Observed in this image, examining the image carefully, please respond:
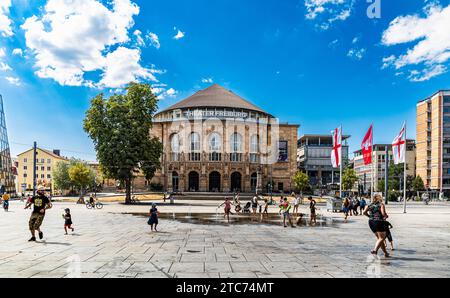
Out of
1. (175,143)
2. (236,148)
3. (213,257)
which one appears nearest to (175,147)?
(175,143)

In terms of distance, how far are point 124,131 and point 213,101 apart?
146 ft

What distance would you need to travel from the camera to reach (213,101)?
3250 inches

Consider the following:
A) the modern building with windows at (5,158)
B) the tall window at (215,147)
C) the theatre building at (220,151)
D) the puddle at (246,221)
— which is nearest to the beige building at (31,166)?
the modern building with windows at (5,158)

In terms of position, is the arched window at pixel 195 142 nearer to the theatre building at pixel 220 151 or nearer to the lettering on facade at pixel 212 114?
the theatre building at pixel 220 151

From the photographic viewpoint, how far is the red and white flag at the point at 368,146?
2824cm

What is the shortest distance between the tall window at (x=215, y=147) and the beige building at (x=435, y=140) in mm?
61505

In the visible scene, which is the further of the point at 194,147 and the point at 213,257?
the point at 194,147

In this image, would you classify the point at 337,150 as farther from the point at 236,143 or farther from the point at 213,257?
the point at 236,143

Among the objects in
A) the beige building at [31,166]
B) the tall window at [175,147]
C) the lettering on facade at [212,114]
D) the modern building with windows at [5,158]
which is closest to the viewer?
the modern building with windows at [5,158]

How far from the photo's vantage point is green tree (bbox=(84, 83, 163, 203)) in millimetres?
39969

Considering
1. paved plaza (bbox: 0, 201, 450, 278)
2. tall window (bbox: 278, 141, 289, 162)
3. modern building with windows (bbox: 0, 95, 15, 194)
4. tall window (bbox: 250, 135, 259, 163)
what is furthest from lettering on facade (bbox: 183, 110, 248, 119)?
paved plaza (bbox: 0, 201, 450, 278)

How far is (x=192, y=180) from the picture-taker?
76.8 m

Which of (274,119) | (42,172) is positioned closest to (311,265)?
(274,119)
